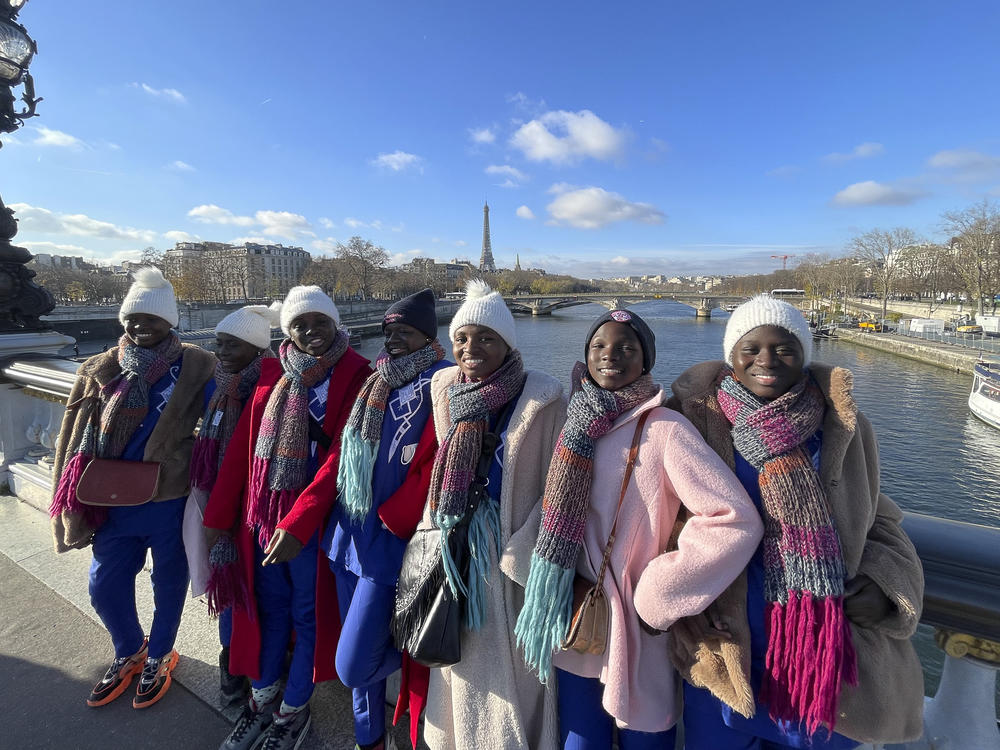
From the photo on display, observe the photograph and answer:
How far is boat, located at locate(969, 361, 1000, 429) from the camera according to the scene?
17547mm

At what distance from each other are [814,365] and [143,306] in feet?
8.12

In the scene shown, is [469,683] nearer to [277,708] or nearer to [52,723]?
[277,708]

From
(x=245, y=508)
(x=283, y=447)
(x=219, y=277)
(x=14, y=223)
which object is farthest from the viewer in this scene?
(x=219, y=277)

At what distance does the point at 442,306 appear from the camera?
179ft

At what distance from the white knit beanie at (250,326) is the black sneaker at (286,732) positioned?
1426mm

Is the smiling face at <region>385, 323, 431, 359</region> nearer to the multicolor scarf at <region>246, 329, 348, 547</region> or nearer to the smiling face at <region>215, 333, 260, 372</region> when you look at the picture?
the multicolor scarf at <region>246, 329, 348, 547</region>

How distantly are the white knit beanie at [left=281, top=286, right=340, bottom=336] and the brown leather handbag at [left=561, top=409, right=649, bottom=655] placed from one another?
116 centimetres

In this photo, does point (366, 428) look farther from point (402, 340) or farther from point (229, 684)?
point (229, 684)

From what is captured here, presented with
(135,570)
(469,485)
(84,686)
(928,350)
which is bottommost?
(928,350)

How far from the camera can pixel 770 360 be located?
4.17 feet

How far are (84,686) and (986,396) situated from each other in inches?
995

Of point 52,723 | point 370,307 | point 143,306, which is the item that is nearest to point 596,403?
point 143,306

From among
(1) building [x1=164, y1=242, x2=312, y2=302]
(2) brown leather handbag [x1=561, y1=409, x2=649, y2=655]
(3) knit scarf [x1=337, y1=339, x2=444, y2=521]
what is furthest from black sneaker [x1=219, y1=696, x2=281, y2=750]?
(1) building [x1=164, y1=242, x2=312, y2=302]

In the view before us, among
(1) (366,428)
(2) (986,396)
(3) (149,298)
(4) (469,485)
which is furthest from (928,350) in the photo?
(3) (149,298)
